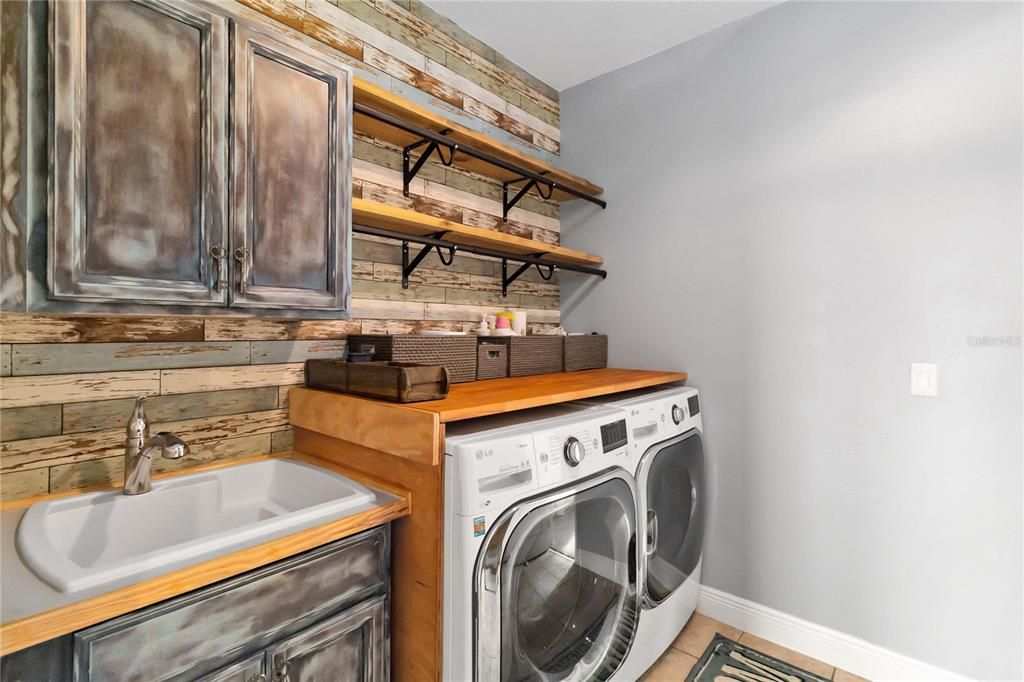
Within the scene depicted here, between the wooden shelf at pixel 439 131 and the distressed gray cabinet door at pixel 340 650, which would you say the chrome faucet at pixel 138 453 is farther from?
the wooden shelf at pixel 439 131

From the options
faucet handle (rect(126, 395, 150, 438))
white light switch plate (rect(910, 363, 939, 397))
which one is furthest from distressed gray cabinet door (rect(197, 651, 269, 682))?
white light switch plate (rect(910, 363, 939, 397))

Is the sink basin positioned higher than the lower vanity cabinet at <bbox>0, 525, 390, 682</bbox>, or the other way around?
the sink basin

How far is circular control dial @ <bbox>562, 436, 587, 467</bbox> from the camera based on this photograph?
1.45 m

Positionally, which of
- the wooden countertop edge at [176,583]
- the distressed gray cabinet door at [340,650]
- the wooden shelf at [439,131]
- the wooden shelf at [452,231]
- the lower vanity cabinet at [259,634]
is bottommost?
the distressed gray cabinet door at [340,650]

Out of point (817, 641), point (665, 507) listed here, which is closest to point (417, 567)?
point (665, 507)

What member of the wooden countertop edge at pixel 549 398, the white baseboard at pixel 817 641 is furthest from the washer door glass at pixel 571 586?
the white baseboard at pixel 817 641

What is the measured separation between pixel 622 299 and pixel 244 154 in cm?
183

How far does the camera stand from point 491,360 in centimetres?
203

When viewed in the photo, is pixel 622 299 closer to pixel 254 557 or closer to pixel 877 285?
pixel 877 285

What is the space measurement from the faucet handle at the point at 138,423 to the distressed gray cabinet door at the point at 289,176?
39 cm

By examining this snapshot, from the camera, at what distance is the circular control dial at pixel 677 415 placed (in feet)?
6.54

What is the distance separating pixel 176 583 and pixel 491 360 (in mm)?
1266

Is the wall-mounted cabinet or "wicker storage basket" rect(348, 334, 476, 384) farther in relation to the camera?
"wicker storage basket" rect(348, 334, 476, 384)

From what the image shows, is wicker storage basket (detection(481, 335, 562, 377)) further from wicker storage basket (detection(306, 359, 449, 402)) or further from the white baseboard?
the white baseboard
